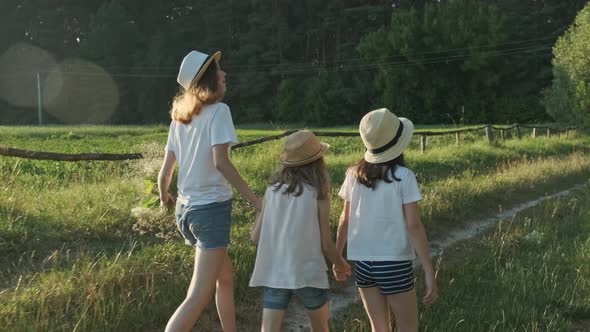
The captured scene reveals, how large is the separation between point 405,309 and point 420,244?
0.38 meters

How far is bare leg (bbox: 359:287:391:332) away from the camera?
3.25 meters

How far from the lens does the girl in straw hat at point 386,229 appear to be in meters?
3.14

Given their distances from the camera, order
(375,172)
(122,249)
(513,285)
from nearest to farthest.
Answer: (375,172) → (513,285) → (122,249)

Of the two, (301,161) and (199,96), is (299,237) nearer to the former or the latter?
(301,161)

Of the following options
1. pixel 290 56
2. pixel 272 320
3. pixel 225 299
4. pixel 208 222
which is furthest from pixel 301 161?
pixel 290 56

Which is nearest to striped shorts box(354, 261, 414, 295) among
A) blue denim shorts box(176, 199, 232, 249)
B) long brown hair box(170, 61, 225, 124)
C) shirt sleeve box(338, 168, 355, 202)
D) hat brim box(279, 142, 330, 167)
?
shirt sleeve box(338, 168, 355, 202)

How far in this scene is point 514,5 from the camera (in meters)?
53.8

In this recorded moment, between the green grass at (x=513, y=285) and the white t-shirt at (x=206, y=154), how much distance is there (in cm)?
145

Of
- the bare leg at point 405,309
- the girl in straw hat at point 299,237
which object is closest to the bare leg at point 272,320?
the girl in straw hat at point 299,237

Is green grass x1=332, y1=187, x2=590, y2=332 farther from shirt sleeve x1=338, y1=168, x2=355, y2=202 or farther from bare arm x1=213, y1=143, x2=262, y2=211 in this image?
bare arm x1=213, y1=143, x2=262, y2=211

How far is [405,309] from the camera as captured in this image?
3.16m

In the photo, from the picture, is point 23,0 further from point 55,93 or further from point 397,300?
point 397,300

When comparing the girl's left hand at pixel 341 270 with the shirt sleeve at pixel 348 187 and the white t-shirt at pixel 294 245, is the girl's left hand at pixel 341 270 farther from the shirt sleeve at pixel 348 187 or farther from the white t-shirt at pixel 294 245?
the shirt sleeve at pixel 348 187

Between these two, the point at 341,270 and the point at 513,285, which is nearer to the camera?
the point at 341,270
